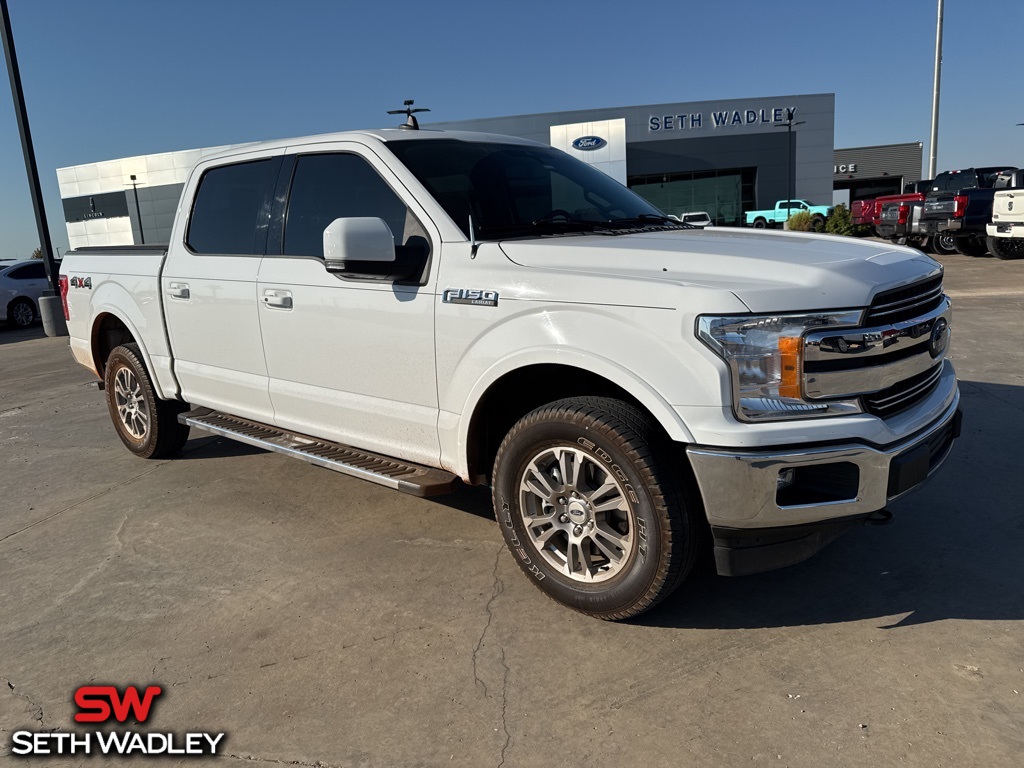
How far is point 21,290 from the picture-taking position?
684 inches

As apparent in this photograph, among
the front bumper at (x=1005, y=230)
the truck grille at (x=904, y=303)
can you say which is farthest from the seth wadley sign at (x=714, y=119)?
the truck grille at (x=904, y=303)

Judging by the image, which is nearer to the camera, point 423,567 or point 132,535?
point 423,567

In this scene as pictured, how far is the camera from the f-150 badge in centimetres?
318

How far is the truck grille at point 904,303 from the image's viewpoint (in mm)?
2752

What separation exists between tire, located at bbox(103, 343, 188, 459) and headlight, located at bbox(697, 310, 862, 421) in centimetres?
412

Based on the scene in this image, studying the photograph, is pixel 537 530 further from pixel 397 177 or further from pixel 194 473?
pixel 194 473

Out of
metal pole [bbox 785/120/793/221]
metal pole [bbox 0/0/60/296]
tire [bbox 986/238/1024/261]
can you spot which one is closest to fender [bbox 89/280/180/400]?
metal pole [bbox 0/0/60/296]

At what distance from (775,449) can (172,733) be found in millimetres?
2221

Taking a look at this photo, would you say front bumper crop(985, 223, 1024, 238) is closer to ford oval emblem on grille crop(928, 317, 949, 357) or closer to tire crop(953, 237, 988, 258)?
tire crop(953, 237, 988, 258)

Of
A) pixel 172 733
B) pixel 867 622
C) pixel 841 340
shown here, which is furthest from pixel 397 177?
pixel 867 622

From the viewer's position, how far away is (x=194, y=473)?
534 centimetres

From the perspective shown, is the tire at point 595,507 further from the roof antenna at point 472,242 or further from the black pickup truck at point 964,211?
the black pickup truck at point 964,211

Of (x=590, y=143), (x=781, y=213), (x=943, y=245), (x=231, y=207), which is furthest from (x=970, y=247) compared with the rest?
(x=590, y=143)

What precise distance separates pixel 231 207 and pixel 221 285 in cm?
53
